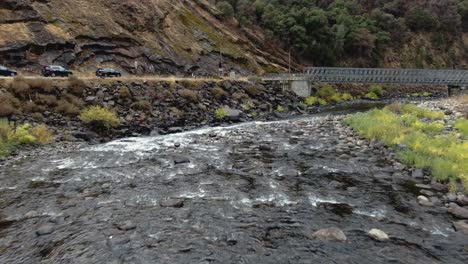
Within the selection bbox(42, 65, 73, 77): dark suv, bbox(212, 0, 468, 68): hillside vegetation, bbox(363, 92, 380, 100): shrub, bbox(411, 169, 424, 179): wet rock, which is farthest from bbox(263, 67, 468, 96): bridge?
bbox(411, 169, 424, 179): wet rock

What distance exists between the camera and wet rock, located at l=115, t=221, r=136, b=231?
11.4 m

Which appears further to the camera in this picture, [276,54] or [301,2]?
[301,2]

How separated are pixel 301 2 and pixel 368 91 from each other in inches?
1353

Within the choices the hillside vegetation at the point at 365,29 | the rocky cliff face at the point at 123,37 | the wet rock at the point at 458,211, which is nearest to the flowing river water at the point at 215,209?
the wet rock at the point at 458,211

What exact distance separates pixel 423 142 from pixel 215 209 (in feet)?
44.2

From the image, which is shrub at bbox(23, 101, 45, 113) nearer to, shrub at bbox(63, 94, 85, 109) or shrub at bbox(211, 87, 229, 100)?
shrub at bbox(63, 94, 85, 109)

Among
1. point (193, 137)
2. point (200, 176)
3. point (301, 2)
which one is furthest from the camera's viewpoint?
point (301, 2)

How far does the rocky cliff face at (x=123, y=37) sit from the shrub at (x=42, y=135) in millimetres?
19381

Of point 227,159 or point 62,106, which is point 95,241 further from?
point 62,106

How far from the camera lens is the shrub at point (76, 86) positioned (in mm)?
29953

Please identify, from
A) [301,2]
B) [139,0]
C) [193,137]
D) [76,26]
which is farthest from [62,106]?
[301,2]

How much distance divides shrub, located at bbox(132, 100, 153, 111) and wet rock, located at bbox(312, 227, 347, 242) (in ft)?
80.6

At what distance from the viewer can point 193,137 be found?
2717cm

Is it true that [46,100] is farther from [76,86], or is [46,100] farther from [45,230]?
[45,230]
